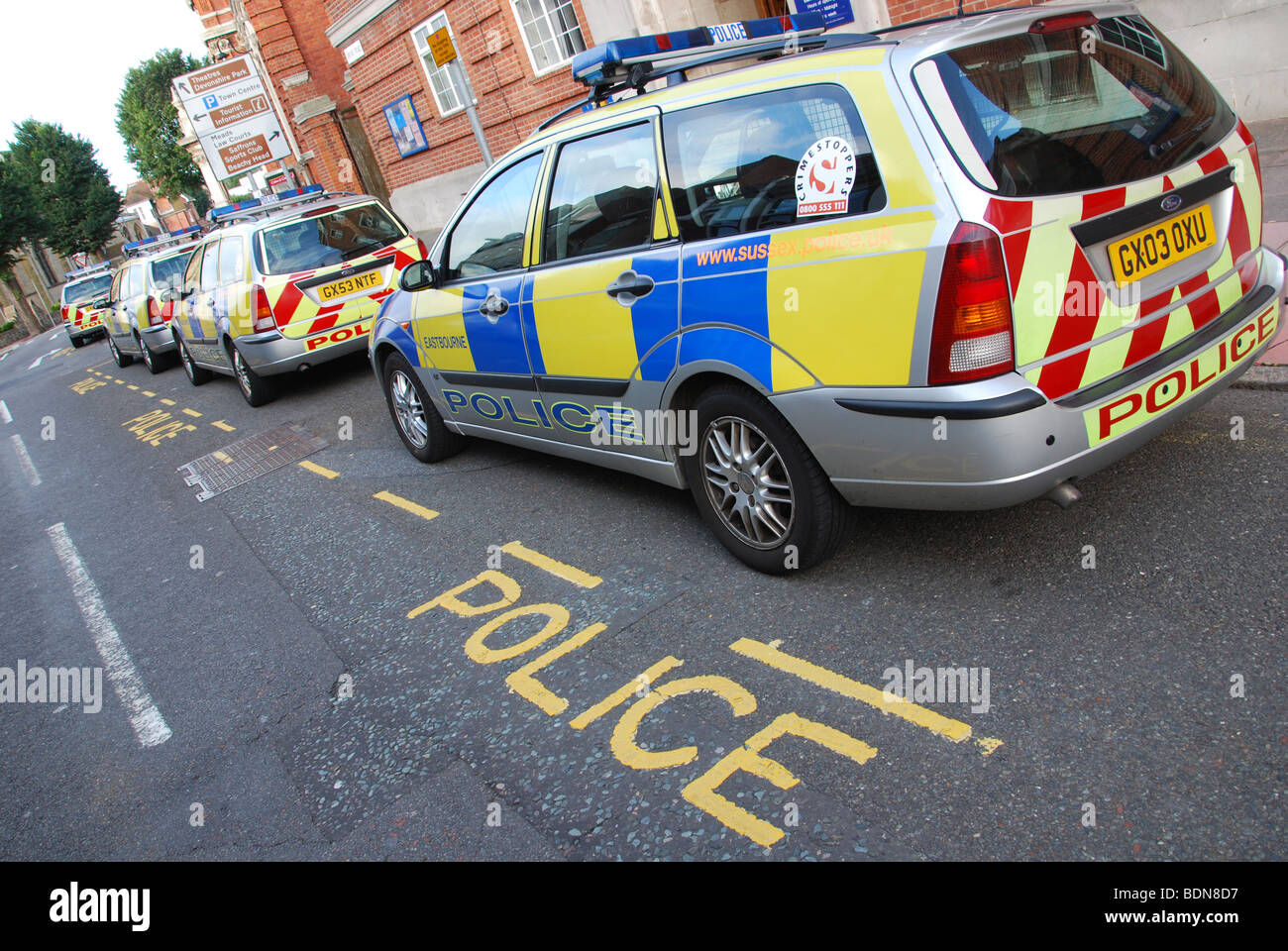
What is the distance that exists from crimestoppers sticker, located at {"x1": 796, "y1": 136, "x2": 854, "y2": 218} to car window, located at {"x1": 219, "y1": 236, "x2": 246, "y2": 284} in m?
7.56

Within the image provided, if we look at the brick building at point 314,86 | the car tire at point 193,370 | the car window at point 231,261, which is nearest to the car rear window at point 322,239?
the car window at point 231,261

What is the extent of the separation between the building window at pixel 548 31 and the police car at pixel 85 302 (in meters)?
18.7

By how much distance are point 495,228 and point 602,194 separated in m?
1.02

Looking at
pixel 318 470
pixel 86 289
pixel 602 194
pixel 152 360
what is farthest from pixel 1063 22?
pixel 86 289

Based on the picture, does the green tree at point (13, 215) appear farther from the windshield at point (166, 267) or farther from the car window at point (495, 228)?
the car window at point (495, 228)

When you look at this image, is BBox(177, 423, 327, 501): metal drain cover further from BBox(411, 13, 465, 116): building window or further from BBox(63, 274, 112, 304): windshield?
BBox(63, 274, 112, 304): windshield

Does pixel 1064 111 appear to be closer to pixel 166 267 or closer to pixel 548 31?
pixel 548 31

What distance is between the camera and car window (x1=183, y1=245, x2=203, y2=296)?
36.1 feet

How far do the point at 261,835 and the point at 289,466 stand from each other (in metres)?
4.92

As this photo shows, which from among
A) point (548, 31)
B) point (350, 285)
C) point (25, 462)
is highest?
point (548, 31)

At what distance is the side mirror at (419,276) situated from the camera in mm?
5367

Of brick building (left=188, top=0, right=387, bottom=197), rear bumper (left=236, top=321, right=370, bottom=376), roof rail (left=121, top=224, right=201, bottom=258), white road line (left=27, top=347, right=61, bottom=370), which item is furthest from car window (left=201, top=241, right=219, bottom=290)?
white road line (left=27, top=347, right=61, bottom=370)

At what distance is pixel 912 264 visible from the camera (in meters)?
2.80

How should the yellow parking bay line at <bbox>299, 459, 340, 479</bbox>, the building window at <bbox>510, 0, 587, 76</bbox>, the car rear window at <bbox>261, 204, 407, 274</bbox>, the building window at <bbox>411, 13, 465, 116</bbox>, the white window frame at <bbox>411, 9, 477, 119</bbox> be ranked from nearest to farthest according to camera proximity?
the yellow parking bay line at <bbox>299, 459, 340, 479</bbox> → the car rear window at <bbox>261, 204, 407, 274</bbox> → the building window at <bbox>510, 0, 587, 76</bbox> → the white window frame at <bbox>411, 9, 477, 119</bbox> → the building window at <bbox>411, 13, 465, 116</bbox>
